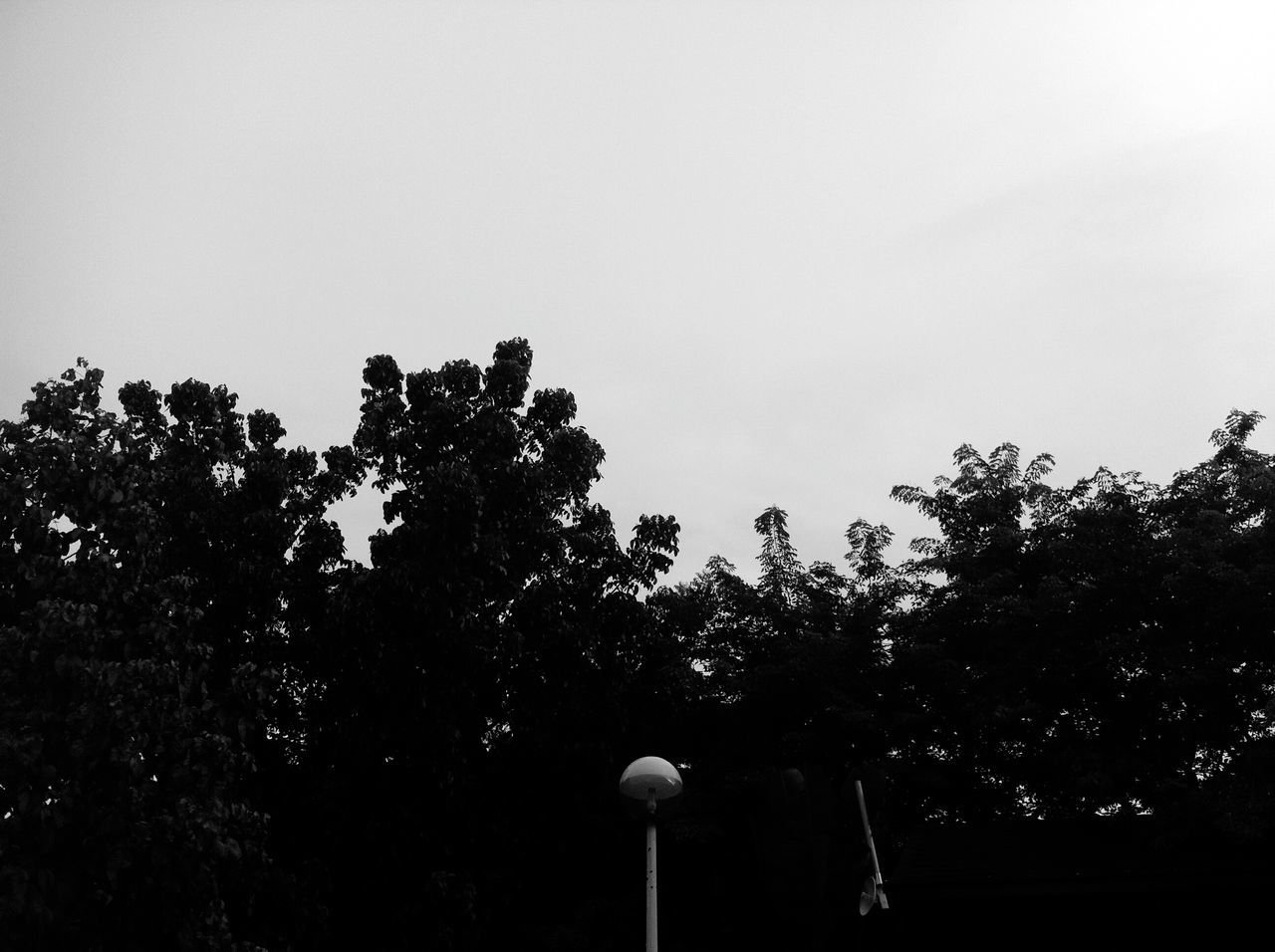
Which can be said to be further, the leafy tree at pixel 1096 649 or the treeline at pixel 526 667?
the leafy tree at pixel 1096 649

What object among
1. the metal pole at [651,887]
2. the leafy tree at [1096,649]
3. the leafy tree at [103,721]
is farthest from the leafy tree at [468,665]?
the metal pole at [651,887]

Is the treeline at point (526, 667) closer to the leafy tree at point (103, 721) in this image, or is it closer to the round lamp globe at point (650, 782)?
the leafy tree at point (103, 721)

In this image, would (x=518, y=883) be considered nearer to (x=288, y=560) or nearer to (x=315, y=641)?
(x=315, y=641)

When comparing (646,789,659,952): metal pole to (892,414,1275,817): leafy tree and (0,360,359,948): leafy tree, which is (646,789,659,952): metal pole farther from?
(892,414,1275,817): leafy tree

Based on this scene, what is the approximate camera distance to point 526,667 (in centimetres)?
1546

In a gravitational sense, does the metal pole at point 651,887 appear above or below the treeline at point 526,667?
below

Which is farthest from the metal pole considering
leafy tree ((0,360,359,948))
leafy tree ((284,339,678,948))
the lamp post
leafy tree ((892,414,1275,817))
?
leafy tree ((892,414,1275,817))

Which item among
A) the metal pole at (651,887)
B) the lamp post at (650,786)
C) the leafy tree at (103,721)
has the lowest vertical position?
the metal pole at (651,887)

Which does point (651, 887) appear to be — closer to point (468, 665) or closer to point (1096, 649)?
point (468, 665)

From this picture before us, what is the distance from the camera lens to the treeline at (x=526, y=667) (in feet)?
37.1

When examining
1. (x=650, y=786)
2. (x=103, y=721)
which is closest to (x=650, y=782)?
(x=650, y=786)

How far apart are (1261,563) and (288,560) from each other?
41.9 ft

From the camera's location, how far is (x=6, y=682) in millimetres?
10125

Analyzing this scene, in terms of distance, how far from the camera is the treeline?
37.1ft
